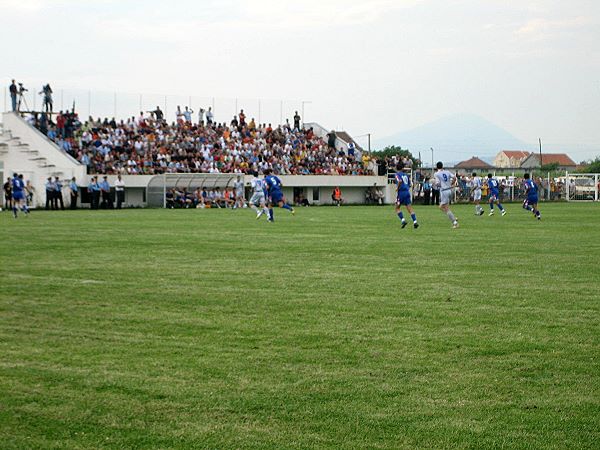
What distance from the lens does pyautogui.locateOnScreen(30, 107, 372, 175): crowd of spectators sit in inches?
1858

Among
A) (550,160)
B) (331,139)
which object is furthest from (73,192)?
(550,160)

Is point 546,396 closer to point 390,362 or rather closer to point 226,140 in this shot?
point 390,362

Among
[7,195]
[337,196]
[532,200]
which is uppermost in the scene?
[7,195]

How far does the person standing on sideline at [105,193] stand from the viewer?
147 feet

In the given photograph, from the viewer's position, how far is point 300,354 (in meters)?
7.26

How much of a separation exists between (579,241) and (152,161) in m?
32.7

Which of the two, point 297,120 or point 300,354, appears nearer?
point 300,354

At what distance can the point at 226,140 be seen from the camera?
53.9 meters

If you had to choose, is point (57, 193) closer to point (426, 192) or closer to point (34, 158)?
point (34, 158)

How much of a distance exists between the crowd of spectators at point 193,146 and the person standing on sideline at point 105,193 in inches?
64.7

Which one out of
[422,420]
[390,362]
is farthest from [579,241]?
[422,420]

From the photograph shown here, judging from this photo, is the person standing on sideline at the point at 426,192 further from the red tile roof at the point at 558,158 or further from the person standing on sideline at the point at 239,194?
the red tile roof at the point at 558,158

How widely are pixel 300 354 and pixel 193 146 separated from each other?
1767 inches

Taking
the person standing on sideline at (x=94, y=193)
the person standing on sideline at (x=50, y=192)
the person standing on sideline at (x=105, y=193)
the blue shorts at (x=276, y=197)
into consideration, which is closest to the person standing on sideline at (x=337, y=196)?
the person standing on sideline at (x=105, y=193)
